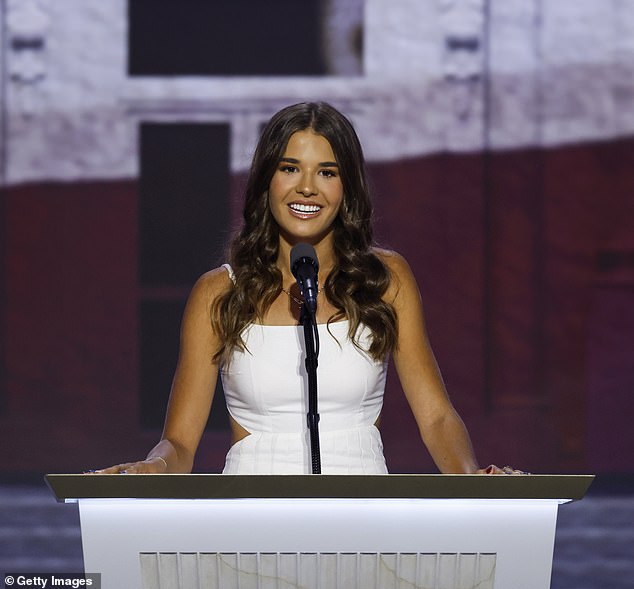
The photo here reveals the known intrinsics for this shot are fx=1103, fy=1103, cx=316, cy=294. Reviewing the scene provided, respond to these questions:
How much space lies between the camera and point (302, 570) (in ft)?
4.50

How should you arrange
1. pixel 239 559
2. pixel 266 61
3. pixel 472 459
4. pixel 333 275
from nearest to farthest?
pixel 239 559
pixel 472 459
pixel 333 275
pixel 266 61

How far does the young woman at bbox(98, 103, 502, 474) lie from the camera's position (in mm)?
2172

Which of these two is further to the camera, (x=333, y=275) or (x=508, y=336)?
(x=508, y=336)

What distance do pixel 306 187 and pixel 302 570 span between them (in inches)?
37.3

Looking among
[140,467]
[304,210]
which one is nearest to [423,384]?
[304,210]

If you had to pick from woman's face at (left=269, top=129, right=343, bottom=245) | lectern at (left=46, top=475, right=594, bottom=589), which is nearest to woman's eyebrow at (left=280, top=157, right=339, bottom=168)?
woman's face at (left=269, top=129, right=343, bottom=245)

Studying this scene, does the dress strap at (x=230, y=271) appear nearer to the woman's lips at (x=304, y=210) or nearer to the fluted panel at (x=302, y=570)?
the woman's lips at (x=304, y=210)

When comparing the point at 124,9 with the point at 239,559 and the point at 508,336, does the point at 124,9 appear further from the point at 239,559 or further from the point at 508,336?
the point at 239,559

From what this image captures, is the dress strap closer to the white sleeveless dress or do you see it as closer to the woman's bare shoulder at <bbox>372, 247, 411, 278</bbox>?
the white sleeveless dress

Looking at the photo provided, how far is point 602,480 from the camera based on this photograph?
5586mm

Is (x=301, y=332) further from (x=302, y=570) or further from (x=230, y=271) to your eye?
(x=302, y=570)

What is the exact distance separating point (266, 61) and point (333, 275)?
332 cm

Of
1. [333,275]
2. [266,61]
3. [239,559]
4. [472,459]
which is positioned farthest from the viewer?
[266,61]

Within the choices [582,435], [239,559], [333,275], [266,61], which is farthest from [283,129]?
[582,435]
